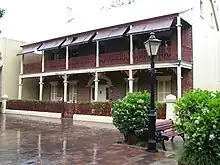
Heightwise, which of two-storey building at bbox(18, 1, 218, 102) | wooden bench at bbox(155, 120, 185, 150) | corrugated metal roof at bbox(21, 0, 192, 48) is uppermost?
corrugated metal roof at bbox(21, 0, 192, 48)

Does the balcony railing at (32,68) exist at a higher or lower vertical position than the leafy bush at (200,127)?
higher

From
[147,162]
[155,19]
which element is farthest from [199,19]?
[147,162]

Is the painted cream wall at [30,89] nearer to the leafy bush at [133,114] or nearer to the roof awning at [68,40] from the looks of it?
the roof awning at [68,40]

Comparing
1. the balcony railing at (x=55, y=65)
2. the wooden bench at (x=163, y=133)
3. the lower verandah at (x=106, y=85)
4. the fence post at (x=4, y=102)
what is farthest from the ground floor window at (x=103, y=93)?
the wooden bench at (x=163, y=133)

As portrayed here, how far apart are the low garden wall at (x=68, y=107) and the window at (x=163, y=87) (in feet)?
12.2

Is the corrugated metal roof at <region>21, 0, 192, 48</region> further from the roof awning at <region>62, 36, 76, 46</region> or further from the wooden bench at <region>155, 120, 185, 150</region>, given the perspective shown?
the wooden bench at <region>155, 120, 185, 150</region>

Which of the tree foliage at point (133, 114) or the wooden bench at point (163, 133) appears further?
the tree foliage at point (133, 114)

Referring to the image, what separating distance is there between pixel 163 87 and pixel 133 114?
423 inches

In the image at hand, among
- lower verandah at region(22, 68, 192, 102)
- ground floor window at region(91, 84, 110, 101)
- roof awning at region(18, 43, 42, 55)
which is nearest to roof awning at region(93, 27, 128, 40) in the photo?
lower verandah at region(22, 68, 192, 102)

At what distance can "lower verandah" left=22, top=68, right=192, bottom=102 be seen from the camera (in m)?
19.0

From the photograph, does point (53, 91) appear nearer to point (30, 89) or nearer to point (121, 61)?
point (30, 89)

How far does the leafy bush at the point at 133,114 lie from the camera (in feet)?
29.0

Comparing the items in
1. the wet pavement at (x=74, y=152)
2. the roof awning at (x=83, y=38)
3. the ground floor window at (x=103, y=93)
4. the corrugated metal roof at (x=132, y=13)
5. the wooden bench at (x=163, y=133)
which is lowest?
the wet pavement at (x=74, y=152)

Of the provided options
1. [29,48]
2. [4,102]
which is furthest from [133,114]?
[4,102]
